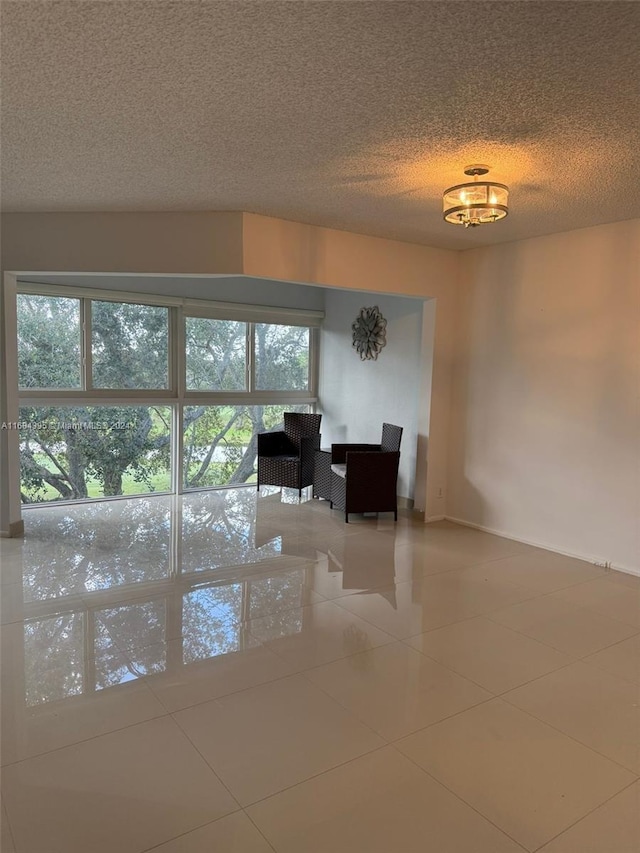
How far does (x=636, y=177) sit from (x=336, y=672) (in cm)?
314

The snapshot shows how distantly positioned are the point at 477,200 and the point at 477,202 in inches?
0.4

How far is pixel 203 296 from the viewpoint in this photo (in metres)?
6.20

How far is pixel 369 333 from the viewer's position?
6277 mm

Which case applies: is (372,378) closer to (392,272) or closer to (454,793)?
(392,272)

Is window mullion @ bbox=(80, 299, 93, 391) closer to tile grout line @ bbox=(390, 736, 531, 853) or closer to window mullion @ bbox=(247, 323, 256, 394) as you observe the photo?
window mullion @ bbox=(247, 323, 256, 394)

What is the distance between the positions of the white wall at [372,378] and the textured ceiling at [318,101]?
226 cm

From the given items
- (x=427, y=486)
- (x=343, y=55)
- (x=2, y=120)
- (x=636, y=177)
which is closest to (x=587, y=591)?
(x=427, y=486)

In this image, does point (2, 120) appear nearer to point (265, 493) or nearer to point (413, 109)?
point (413, 109)

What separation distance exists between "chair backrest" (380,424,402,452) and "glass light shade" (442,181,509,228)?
263 cm

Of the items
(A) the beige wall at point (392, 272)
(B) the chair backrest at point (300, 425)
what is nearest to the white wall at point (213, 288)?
(A) the beige wall at point (392, 272)

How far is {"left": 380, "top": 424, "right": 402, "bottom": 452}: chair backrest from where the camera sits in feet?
18.1

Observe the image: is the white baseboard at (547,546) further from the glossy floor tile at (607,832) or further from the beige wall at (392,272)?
the glossy floor tile at (607,832)

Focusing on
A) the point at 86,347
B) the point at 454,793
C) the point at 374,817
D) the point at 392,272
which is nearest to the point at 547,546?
the point at 392,272

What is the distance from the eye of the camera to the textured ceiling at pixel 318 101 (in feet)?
5.62
